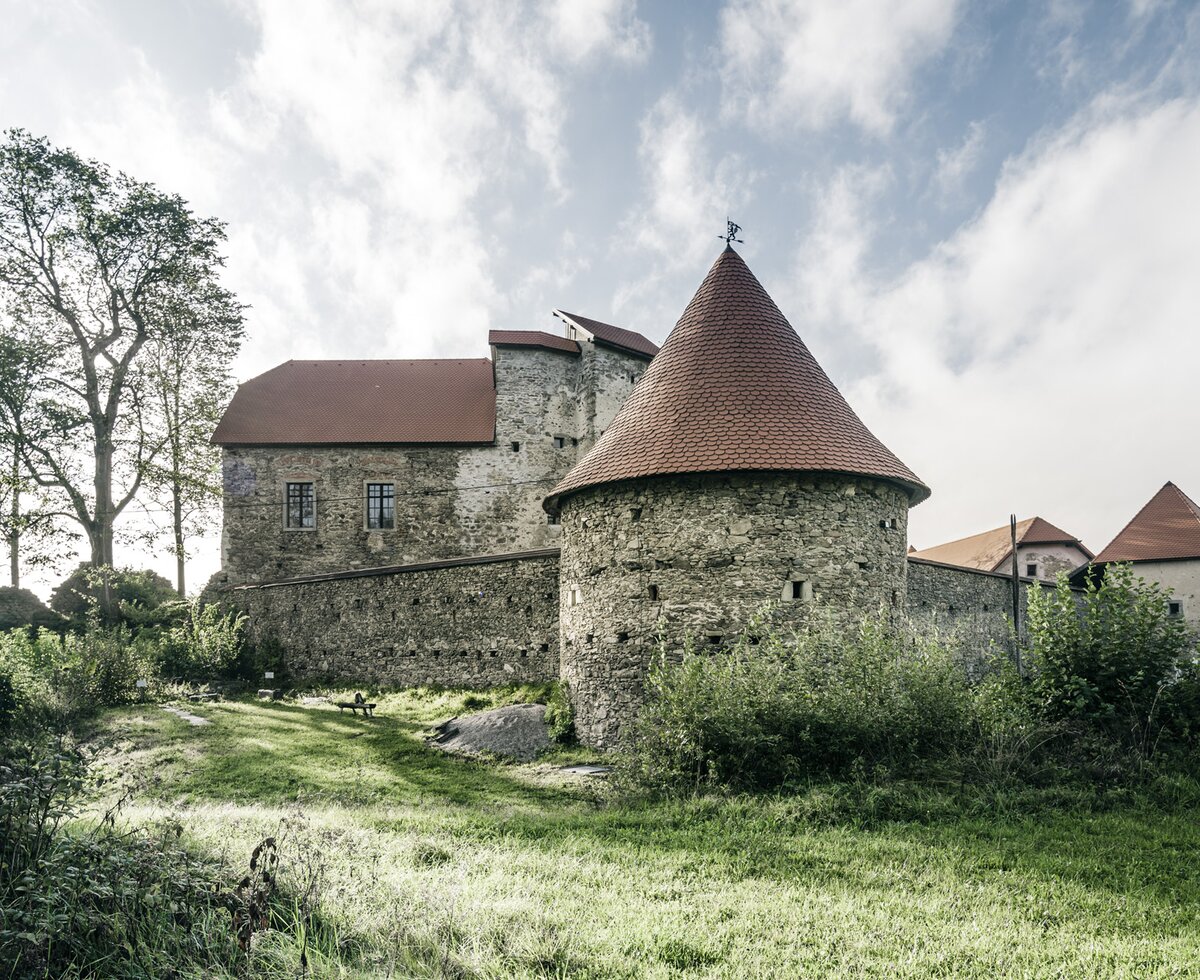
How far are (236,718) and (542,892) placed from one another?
36.9 feet

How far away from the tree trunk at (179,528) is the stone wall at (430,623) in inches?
282

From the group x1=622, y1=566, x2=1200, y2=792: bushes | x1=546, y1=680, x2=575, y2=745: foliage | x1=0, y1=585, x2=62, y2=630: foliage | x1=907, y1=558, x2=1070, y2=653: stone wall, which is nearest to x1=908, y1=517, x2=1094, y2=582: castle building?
x1=907, y1=558, x2=1070, y2=653: stone wall

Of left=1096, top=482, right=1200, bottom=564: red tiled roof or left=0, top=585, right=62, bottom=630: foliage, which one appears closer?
left=0, top=585, right=62, bottom=630: foliage

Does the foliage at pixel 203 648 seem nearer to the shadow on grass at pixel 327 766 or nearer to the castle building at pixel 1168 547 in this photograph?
the shadow on grass at pixel 327 766

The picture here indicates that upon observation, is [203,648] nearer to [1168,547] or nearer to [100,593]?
[100,593]

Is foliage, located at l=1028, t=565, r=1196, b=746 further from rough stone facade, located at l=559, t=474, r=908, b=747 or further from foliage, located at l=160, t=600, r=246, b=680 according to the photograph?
foliage, located at l=160, t=600, r=246, b=680

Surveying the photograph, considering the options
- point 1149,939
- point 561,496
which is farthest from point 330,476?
point 1149,939

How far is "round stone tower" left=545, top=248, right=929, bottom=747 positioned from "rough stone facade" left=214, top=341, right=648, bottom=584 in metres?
12.0

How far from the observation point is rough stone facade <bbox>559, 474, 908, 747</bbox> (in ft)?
35.4

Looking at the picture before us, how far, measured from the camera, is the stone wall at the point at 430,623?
14.8 metres

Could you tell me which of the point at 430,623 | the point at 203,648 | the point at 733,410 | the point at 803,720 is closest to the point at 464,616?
the point at 430,623

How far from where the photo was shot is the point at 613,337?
25938 millimetres

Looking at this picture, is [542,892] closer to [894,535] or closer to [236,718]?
[894,535]

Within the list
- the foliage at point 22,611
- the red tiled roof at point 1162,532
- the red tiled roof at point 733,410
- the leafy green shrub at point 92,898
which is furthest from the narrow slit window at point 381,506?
the red tiled roof at point 1162,532
